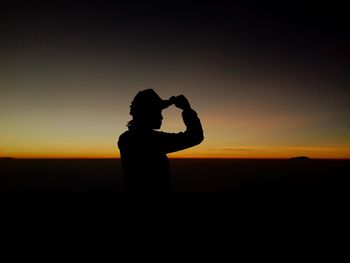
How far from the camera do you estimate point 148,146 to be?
107 inches

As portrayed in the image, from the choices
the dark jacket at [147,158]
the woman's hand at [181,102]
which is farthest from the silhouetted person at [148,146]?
the woman's hand at [181,102]

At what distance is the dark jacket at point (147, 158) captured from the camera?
103 inches

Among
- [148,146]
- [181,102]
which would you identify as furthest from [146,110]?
[181,102]

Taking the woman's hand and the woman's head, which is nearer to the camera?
the woman's head

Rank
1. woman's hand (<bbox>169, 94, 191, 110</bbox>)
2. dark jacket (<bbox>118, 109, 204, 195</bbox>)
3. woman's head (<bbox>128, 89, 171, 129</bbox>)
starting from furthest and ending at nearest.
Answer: woman's hand (<bbox>169, 94, 191, 110</bbox>) → woman's head (<bbox>128, 89, 171, 129</bbox>) → dark jacket (<bbox>118, 109, 204, 195</bbox>)

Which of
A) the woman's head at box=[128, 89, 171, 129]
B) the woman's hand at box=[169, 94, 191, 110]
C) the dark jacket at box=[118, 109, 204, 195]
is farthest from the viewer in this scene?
the woman's hand at box=[169, 94, 191, 110]

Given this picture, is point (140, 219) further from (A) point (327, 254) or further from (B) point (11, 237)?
(B) point (11, 237)

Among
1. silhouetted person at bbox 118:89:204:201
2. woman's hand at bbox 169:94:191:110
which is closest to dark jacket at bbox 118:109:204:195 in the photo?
silhouetted person at bbox 118:89:204:201

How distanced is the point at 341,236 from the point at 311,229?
2178mm

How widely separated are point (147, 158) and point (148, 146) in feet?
0.39

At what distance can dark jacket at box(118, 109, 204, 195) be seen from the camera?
103 inches

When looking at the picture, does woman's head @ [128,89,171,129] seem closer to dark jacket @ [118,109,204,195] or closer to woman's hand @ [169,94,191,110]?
dark jacket @ [118,109,204,195]

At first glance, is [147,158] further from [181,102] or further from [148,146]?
[181,102]

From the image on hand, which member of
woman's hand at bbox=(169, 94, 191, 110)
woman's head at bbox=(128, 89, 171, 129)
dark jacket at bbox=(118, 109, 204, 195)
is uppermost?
woman's hand at bbox=(169, 94, 191, 110)
